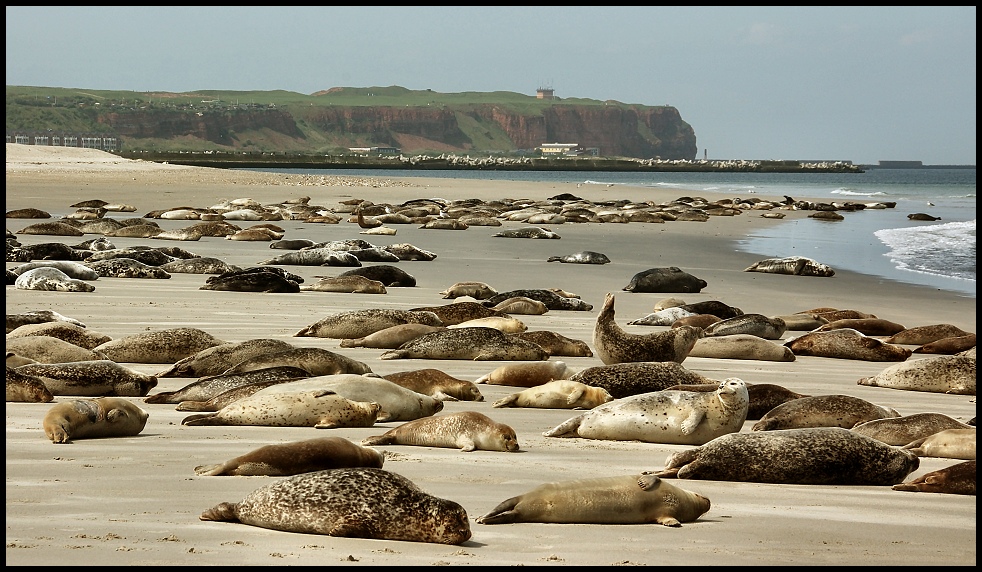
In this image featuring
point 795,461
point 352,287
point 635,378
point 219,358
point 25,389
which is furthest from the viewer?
point 352,287

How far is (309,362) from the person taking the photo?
6523 millimetres

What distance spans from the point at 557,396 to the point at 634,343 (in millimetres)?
1256

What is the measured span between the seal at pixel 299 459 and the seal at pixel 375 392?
1.25 m

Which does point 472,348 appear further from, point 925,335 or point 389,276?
point 389,276

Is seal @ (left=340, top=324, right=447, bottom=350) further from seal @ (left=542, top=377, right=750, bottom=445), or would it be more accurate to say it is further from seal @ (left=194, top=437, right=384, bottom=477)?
seal @ (left=194, top=437, right=384, bottom=477)

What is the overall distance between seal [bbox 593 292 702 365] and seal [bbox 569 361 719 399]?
0.83m

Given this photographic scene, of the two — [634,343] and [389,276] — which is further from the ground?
[389,276]

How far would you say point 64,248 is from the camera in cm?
1363

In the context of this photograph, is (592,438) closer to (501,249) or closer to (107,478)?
(107,478)

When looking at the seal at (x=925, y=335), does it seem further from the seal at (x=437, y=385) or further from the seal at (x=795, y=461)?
the seal at (x=795, y=461)

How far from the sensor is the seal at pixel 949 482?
176 inches

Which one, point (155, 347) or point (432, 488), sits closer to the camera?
point (432, 488)

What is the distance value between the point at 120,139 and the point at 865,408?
15364 centimetres

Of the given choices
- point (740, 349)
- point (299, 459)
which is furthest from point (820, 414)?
point (740, 349)
